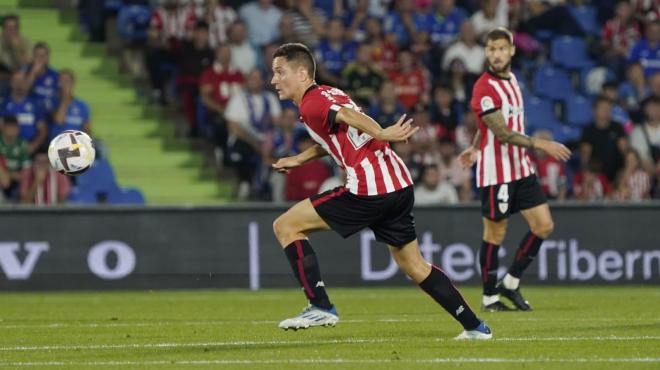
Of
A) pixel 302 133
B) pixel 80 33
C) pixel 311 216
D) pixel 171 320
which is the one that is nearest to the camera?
pixel 311 216

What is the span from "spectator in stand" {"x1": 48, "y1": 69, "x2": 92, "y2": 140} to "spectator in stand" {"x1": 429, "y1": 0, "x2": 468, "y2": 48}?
546cm

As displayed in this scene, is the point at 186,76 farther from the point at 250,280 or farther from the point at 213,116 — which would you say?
the point at 250,280

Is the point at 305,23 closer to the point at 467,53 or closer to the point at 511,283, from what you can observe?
the point at 467,53

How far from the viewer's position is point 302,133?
18797 millimetres

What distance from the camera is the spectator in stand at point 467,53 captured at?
20266 millimetres

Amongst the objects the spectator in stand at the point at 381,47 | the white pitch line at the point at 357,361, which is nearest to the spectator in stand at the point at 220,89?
the spectator in stand at the point at 381,47

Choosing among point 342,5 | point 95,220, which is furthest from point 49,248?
point 342,5

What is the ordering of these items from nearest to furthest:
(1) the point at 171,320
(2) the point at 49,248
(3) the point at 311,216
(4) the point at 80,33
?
(3) the point at 311,216 < (1) the point at 171,320 < (2) the point at 49,248 < (4) the point at 80,33

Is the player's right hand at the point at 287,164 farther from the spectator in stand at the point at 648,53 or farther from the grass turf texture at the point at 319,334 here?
the spectator in stand at the point at 648,53

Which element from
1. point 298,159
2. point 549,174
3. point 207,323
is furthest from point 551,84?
point 298,159

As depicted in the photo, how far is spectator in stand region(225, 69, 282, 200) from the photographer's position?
1861 cm

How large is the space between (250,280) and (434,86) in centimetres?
485

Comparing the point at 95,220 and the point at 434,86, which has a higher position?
the point at 434,86

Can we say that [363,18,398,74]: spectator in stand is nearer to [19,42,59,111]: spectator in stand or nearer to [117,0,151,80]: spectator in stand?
[117,0,151,80]: spectator in stand
